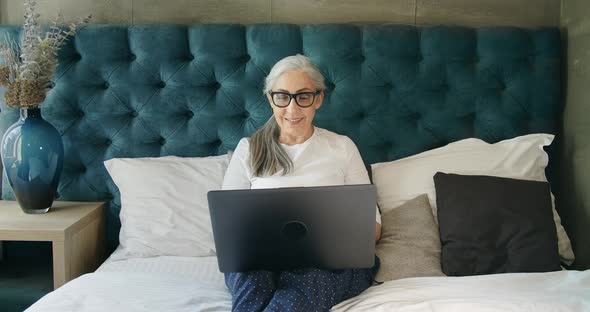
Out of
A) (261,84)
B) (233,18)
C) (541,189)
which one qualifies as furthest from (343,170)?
(233,18)

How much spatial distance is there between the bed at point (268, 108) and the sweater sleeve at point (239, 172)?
0.25 metres

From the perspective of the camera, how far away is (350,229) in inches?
60.0

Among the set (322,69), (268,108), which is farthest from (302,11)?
(268,108)

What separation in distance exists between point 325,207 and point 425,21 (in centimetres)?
135

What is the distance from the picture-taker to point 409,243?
2.01 meters

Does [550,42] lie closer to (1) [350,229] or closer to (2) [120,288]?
(1) [350,229]

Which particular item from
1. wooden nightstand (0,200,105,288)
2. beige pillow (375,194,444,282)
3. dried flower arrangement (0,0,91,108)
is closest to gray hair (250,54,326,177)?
beige pillow (375,194,444,282)

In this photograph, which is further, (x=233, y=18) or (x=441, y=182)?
(x=233, y=18)

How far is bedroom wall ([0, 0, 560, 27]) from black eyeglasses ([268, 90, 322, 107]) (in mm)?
627

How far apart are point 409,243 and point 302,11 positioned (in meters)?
1.11

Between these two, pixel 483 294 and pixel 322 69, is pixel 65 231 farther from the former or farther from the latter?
pixel 483 294

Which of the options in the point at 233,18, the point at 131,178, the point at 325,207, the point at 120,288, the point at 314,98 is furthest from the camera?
the point at 233,18

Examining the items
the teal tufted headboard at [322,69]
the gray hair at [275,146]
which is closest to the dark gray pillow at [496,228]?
the teal tufted headboard at [322,69]

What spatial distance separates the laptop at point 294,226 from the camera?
1.46 metres
